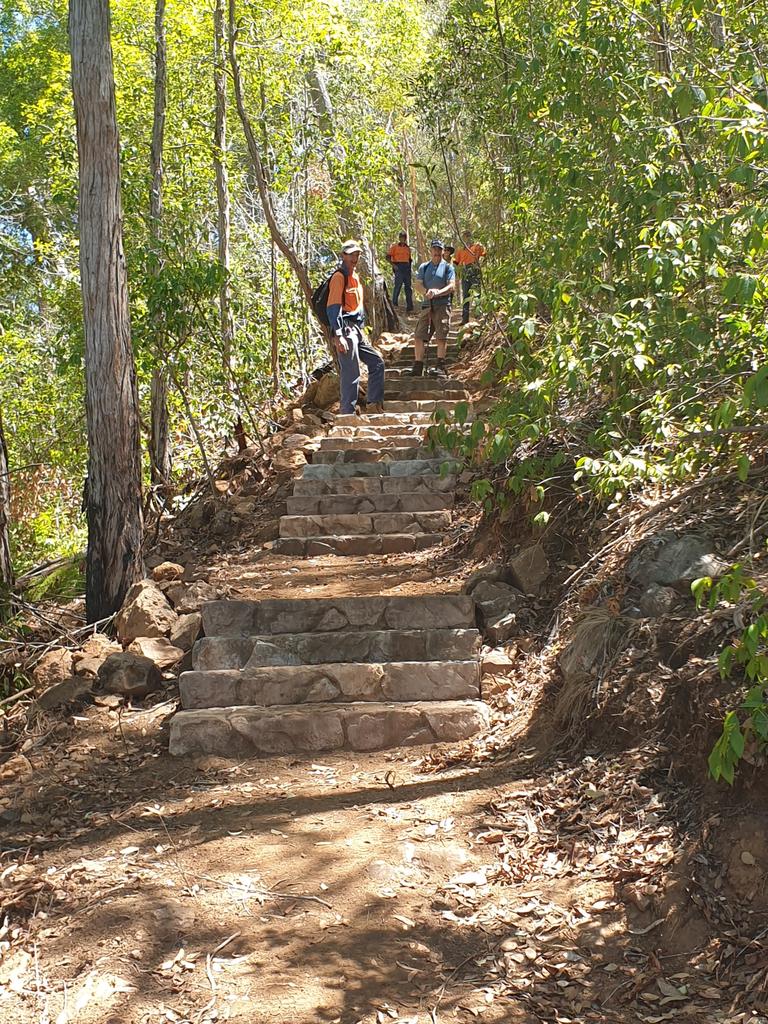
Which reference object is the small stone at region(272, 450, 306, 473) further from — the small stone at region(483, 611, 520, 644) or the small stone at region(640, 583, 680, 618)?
the small stone at region(640, 583, 680, 618)

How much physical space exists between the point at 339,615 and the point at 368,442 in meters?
4.53

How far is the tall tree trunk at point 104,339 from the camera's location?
6.33 meters

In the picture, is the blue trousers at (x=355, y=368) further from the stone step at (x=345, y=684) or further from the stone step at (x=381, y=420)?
the stone step at (x=345, y=684)

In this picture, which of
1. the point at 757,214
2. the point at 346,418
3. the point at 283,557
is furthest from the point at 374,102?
the point at 757,214

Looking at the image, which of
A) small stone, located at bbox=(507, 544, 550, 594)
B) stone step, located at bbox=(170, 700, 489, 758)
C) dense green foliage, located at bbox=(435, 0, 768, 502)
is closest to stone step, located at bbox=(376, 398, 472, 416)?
dense green foliage, located at bbox=(435, 0, 768, 502)

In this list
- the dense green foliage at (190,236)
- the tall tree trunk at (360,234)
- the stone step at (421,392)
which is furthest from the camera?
the tall tree trunk at (360,234)

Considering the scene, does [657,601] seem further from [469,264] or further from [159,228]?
[469,264]

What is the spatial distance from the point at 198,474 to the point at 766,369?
895 centimetres

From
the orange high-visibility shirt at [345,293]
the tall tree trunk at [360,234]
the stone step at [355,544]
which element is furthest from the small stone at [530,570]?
the tall tree trunk at [360,234]

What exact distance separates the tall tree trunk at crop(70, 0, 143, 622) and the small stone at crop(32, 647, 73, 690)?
23.3 inches

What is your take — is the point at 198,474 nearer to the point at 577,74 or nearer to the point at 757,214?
the point at 577,74

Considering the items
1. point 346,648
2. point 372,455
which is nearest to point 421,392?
point 372,455

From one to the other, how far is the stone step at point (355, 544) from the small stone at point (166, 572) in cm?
98

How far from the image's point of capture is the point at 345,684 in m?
5.23
